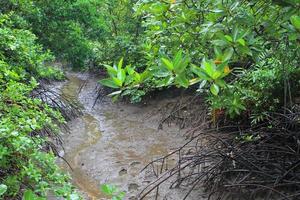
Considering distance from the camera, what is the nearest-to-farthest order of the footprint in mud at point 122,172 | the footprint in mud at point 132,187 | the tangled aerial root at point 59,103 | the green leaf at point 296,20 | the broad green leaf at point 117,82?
the green leaf at point 296,20
the broad green leaf at point 117,82
the footprint in mud at point 132,187
the footprint in mud at point 122,172
the tangled aerial root at point 59,103

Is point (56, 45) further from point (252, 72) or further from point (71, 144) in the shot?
point (252, 72)

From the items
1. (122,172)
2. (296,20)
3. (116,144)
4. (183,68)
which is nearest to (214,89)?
(183,68)

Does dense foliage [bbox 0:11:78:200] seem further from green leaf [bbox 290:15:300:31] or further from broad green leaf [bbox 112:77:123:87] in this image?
green leaf [bbox 290:15:300:31]

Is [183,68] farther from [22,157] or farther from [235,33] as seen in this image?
[22,157]

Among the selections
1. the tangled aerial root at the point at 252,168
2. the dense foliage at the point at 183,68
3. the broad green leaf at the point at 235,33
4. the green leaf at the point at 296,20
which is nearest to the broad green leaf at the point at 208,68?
the dense foliage at the point at 183,68

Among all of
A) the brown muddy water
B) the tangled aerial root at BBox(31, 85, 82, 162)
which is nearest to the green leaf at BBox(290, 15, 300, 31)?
the brown muddy water

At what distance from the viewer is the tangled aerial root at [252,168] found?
3697mm

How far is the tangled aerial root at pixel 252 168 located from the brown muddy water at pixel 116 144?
25 cm

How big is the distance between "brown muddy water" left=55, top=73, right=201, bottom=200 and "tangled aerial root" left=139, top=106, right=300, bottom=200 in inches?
9.7

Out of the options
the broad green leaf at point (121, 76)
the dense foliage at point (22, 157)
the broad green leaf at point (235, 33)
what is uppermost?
the broad green leaf at point (235, 33)

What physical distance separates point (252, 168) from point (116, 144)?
2945 mm

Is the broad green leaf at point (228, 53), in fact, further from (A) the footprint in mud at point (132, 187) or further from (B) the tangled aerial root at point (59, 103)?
(B) the tangled aerial root at point (59, 103)

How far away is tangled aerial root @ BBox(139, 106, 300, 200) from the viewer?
12.1ft

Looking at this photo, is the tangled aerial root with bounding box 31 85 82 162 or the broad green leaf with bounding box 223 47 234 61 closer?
the broad green leaf with bounding box 223 47 234 61
